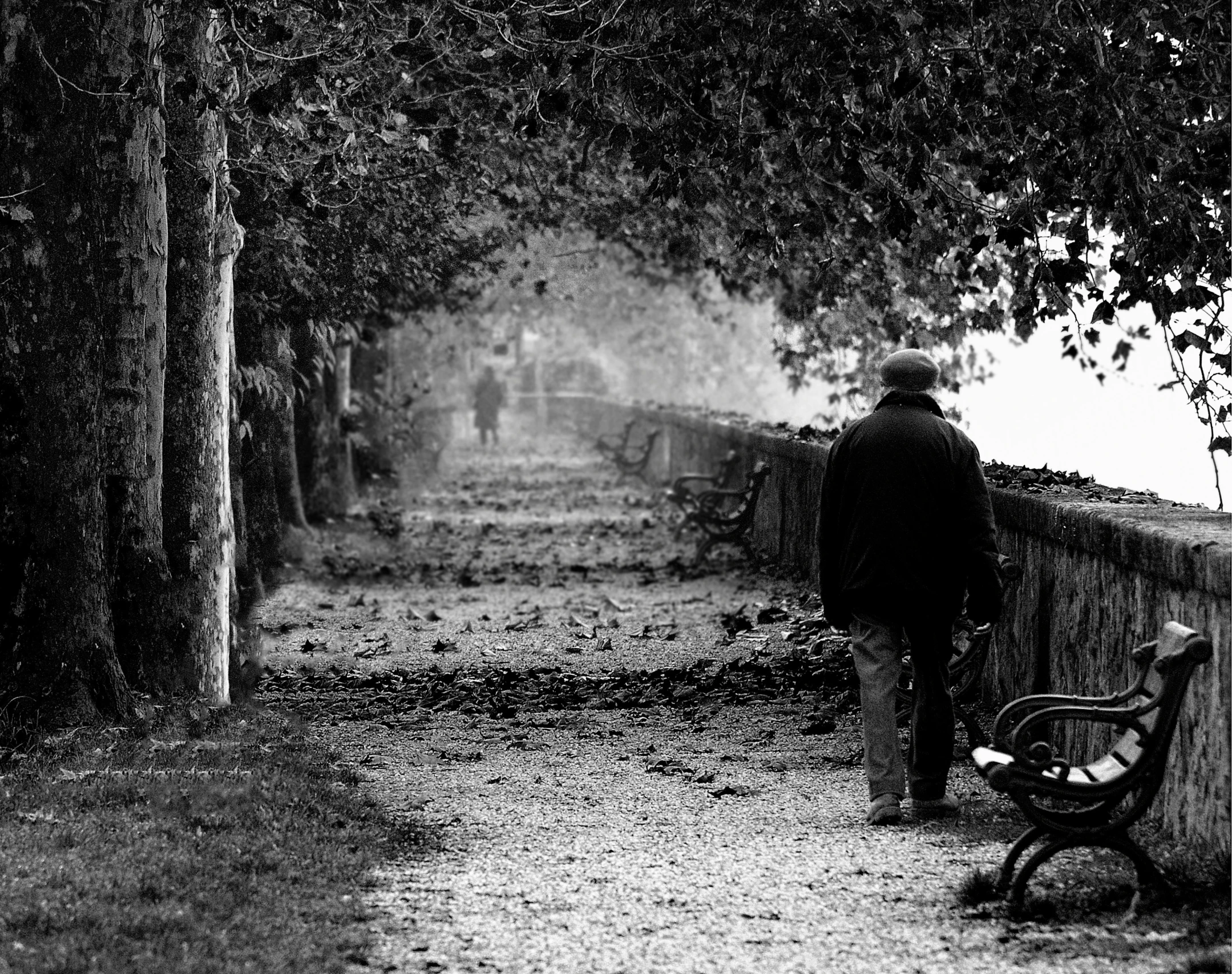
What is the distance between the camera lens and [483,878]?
6156mm

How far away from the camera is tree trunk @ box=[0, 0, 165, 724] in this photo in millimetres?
8484

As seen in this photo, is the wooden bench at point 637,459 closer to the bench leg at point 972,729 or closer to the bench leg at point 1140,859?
the bench leg at point 972,729

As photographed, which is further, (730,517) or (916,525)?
(730,517)

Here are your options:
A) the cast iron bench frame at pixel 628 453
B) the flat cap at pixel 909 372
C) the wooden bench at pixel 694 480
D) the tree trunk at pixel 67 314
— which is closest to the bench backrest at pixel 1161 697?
the flat cap at pixel 909 372

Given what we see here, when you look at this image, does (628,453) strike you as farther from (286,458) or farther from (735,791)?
(735,791)

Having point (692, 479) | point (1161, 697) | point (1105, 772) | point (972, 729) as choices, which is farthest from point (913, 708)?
point (692, 479)

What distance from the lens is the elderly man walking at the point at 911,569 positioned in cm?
689

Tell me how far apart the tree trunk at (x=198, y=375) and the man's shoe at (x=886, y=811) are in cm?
430

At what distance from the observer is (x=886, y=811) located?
699cm

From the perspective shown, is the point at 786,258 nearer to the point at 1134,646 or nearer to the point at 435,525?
the point at 1134,646

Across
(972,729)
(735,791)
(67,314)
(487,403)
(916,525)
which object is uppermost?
(67,314)

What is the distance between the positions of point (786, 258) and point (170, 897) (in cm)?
1072

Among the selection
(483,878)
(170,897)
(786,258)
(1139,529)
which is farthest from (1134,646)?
(786,258)

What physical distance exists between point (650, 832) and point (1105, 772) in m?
2.04
